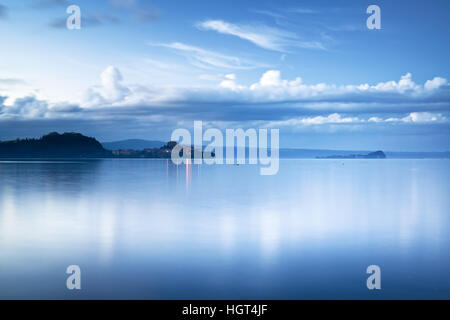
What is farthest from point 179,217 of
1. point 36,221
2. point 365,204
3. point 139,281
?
point 365,204

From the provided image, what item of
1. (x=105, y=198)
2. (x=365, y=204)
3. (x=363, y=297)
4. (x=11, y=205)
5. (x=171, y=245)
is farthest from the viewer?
(x=105, y=198)

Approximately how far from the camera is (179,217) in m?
20.1

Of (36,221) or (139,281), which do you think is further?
(36,221)

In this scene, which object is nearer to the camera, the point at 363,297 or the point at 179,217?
the point at 363,297

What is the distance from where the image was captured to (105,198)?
89.7 ft

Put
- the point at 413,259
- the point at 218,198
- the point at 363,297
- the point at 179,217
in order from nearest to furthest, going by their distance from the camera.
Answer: the point at 363,297
the point at 413,259
the point at 179,217
the point at 218,198

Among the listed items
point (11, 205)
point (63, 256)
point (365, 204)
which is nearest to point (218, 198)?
point (365, 204)

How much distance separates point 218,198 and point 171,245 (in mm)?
15440

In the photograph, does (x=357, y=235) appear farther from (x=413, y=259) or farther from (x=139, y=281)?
(x=139, y=281)

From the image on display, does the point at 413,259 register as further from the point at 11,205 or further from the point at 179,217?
the point at 11,205

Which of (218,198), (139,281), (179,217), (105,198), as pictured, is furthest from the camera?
(218,198)

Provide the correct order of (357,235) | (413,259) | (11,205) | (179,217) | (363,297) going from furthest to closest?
1. (11,205)
2. (179,217)
3. (357,235)
4. (413,259)
5. (363,297)
